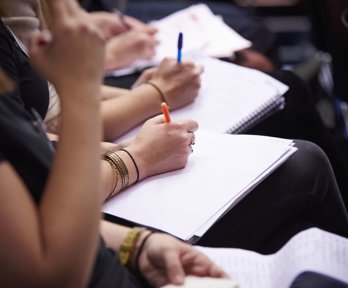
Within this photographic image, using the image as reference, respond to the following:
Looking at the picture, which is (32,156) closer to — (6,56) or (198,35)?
(6,56)

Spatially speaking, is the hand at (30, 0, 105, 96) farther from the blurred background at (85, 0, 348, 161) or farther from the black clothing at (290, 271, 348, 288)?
the blurred background at (85, 0, 348, 161)

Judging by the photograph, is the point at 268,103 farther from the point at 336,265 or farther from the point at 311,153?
the point at 336,265

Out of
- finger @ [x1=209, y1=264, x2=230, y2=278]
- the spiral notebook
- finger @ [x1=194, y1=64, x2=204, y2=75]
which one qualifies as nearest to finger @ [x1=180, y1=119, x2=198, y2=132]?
the spiral notebook

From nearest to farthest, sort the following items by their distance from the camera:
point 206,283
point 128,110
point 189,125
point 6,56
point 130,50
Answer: point 206,283 → point 6,56 → point 189,125 → point 128,110 → point 130,50

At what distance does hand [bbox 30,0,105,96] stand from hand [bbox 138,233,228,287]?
251mm

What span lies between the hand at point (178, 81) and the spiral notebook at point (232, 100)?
0.9 inches

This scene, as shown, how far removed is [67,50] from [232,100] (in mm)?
661

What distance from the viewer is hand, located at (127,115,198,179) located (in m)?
1.03

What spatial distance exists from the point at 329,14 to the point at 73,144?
121 cm

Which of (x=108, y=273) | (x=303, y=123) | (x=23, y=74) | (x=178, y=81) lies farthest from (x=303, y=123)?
(x=108, y=273)

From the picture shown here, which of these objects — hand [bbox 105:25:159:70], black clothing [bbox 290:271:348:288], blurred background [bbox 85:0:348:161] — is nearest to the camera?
black clothing [bbox 290:271:348:288]

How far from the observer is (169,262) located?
776 mm

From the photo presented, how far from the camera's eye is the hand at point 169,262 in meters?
0.78

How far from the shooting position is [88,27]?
2.25 ft
